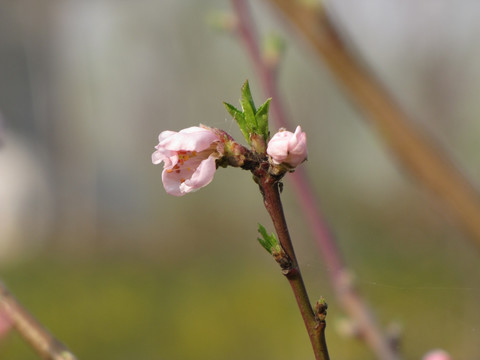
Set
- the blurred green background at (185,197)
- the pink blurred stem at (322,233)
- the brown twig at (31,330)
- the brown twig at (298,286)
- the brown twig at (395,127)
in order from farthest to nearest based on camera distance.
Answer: the blurred green background at (185,197) < the pink blurred stem at (322,233) < the brown twig at (395,127) < the brown twig at (31,330) < the brown twig at (298,286)

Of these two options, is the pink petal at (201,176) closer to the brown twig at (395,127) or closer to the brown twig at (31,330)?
the brown twig at (31,330)

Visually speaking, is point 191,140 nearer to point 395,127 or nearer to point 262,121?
point 262,121

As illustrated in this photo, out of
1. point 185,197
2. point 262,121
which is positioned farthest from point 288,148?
point 185,197

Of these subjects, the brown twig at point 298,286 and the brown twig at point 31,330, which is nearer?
the brown twig at point 298,286

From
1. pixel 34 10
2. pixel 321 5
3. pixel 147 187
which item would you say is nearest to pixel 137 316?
pixel 321 5

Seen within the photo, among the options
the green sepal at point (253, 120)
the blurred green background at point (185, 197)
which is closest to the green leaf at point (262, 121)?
the green sepal at point (253, 120)

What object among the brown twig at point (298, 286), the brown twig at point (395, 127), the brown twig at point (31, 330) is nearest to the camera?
the brown twig at point (298, 286)

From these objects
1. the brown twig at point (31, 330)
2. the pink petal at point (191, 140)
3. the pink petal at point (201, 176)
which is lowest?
the brown twig at point (31, 330)
